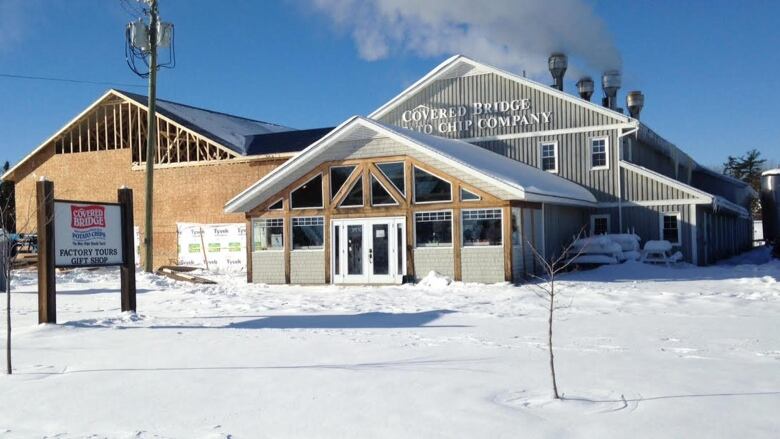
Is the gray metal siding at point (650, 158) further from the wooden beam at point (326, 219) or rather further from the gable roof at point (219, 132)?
the gable roof at point (219, 132)

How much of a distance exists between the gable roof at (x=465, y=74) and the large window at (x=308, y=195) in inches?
271

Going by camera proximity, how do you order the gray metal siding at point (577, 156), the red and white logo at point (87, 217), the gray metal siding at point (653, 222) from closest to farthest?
the red and white logo at point (87, 217) → the gray metal siding at point (653, 222) → the gray metal siding at point (577, 156)

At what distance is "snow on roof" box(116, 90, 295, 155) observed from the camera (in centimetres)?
3269

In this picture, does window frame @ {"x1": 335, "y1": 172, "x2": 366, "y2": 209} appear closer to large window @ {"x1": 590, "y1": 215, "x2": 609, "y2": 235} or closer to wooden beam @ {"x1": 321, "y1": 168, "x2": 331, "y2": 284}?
wooden beam @ {"x1": 321, "y1": 168, "x2": 331, "y2": 284}

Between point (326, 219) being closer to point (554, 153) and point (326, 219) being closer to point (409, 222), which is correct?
point (409, 222)

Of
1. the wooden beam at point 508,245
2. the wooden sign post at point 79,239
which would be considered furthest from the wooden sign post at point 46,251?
the wooden beam at point 508,245

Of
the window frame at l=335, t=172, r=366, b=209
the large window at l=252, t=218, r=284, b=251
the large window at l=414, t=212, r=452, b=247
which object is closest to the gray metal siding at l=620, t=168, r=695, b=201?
the large window at l=414, t=212, r=452, b=247

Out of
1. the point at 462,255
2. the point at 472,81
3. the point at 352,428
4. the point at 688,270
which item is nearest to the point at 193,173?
the point at 472,81

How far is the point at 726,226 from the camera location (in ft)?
108

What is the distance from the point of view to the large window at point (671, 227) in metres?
24.5

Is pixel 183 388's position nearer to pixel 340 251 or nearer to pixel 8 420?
pixel 8 420

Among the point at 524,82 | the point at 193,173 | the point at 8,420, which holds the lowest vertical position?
the point at 8,420

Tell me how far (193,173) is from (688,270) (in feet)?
66.6

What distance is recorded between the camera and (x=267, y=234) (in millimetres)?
22578
